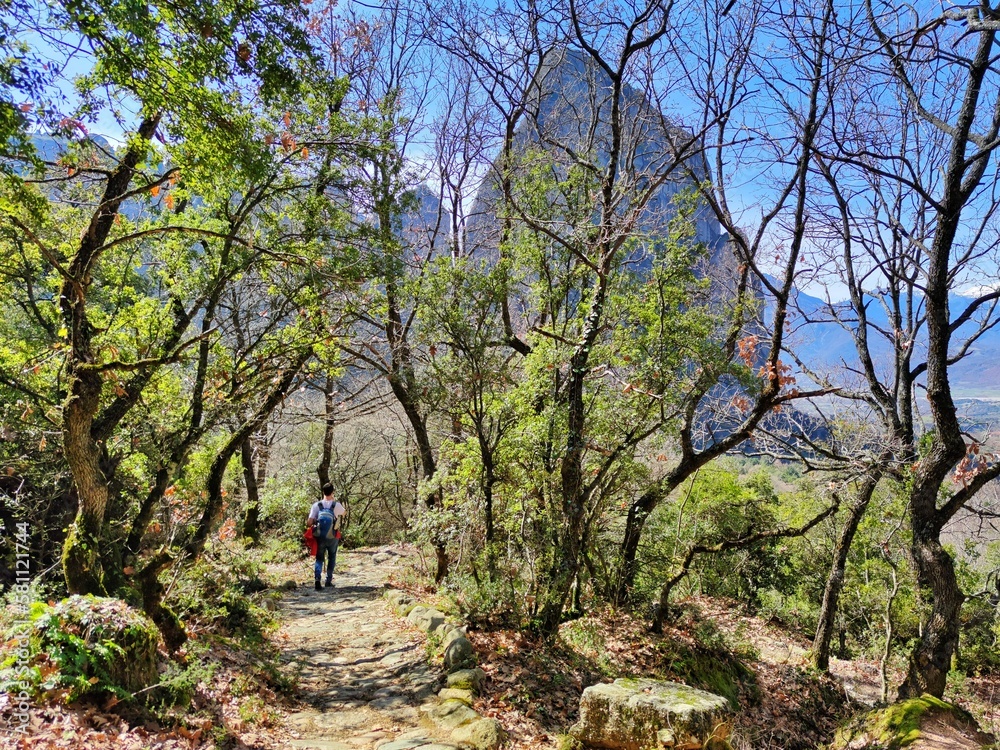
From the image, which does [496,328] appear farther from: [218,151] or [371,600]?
[371,600]

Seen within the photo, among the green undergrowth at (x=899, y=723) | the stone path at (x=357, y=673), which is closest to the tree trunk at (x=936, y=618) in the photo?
the green undergrowth at (x=899, y=723)

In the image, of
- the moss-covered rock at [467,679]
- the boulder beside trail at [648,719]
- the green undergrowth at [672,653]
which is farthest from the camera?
the green undergrowth at [672,653]

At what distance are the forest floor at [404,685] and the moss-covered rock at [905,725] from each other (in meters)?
0.37

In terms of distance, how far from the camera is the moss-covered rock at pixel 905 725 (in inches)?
218

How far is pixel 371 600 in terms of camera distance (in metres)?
9.42

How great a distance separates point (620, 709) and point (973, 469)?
17.4 feet

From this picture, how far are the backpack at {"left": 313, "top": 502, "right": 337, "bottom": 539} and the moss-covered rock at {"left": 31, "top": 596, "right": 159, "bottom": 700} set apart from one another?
506 centimetres

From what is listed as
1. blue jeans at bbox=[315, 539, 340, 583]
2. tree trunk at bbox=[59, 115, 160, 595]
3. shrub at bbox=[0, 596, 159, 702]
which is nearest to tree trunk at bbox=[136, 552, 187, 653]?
tree trunk at bbox=[59, 115, 160, 595]

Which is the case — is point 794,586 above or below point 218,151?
below

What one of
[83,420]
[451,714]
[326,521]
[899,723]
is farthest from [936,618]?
[83,420]

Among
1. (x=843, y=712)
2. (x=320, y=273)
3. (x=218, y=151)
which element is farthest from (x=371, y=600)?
(x=843, y=712)

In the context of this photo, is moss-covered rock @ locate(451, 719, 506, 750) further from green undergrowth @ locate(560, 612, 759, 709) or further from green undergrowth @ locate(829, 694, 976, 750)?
green undergrowth @ locate(829, 694, 976, 750)

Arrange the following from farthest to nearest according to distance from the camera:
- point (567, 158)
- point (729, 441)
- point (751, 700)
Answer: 1. point (567, 158)
2. point (729, 441)
3. point (751, 700)

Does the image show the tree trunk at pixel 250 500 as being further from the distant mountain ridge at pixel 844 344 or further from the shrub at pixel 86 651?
the distant mountain ridge at pixel 844 344
